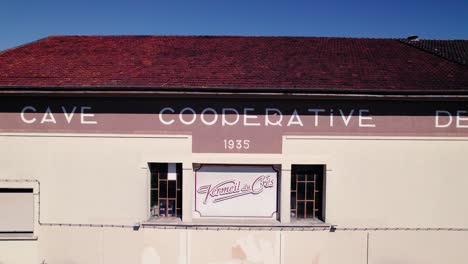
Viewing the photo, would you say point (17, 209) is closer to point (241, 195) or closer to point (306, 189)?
point (241, 195)

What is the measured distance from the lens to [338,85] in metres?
7.44

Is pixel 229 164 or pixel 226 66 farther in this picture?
pixel 226 66

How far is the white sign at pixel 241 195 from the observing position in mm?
7805

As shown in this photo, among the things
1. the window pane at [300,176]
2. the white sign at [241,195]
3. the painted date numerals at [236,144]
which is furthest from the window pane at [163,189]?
the window pane at [300,176]

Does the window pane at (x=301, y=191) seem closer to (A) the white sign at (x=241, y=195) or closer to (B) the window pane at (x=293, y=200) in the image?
(B) the window pane at (x=293, y=200)

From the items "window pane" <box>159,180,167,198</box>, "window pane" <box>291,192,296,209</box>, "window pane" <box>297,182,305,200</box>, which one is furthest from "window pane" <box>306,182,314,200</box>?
"window pane" <box>159,180,167,198</box>

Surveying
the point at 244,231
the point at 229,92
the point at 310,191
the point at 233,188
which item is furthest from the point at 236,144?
the point at 310,191

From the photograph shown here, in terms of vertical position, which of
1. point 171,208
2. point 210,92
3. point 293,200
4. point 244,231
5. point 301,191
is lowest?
point 244,231

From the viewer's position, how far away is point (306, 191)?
7945mm

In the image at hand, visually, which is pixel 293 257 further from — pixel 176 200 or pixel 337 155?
pixel 176 200

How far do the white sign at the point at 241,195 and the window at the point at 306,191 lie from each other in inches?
21.0

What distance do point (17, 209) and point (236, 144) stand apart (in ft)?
18.6

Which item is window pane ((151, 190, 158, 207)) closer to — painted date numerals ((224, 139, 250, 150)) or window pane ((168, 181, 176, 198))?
window pane ((168, 181, 176, 198))

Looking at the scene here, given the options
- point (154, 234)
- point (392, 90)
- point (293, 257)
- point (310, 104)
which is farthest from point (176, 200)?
point (392, 90)
